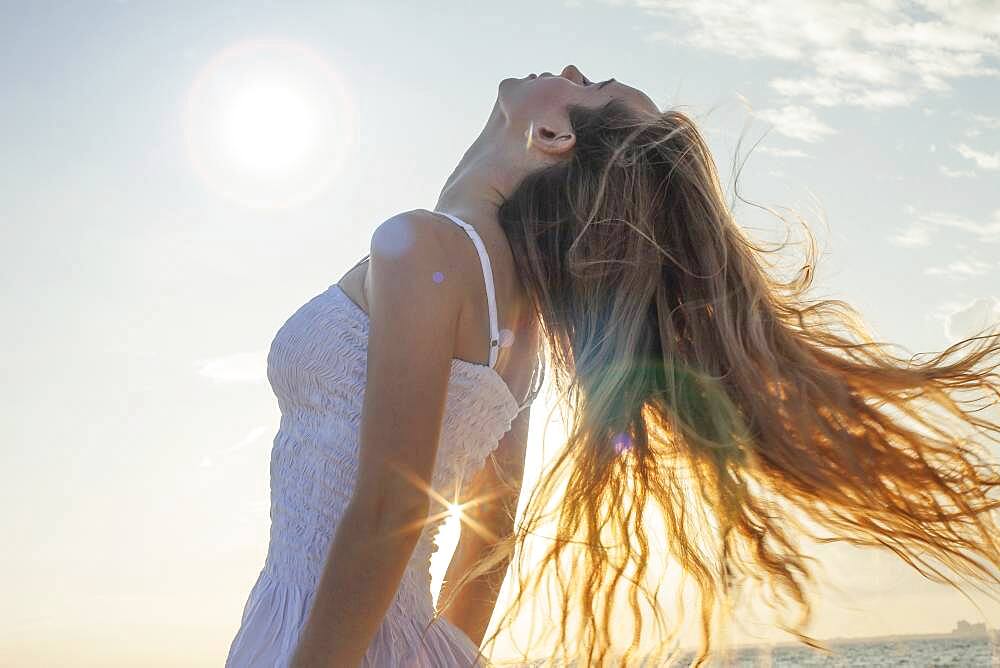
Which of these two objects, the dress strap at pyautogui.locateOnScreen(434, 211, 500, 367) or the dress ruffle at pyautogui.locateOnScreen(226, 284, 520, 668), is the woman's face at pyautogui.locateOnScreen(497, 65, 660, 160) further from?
the dress ruffle at pyautogui.locateOnScreen(226, 284, 520, 668)

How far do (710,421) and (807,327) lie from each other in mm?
558

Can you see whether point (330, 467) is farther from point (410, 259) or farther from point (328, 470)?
point (410, 259)

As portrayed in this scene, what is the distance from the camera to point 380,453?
189 cm

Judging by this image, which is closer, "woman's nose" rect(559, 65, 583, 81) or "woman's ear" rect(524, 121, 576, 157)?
"woman's ear" rect(524, 121, 576, 157)

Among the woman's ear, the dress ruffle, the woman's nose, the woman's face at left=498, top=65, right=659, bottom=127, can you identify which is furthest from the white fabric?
the woman's nose

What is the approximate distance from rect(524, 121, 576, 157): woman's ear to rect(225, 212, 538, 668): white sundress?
698 mm

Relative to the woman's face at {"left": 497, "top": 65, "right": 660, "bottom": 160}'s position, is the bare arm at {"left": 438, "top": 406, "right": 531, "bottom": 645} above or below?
below

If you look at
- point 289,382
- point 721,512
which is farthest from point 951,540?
point 289,382

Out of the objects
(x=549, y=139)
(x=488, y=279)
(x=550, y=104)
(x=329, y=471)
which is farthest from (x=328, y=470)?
(x=550, y=104)

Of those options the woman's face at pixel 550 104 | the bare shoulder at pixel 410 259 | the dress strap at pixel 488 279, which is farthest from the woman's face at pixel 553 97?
the bare shoulder at pixel 410 259

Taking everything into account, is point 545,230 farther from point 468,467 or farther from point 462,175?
point 468,467

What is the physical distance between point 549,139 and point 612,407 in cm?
85

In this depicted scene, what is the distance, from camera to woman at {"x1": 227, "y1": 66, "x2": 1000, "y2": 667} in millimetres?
2287

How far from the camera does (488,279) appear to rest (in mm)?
2191
